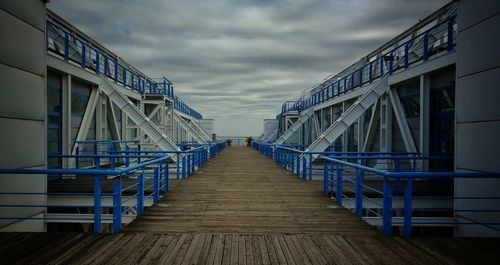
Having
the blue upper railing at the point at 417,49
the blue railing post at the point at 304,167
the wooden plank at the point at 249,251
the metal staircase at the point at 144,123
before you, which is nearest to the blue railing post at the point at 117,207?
the wooden plank at the point at 249,251

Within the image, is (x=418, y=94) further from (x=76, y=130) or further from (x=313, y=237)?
(x=76, y=130)

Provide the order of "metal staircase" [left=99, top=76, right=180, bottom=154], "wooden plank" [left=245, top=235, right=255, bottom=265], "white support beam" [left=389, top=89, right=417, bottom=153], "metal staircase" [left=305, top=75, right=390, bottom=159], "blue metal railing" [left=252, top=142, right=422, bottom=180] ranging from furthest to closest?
"metal staircase" [left=99, top=76, right=180, bottom=154] → "metal staircase" [left=305, top=75, right=390, bottom=159] → "white support beam" [left=389, top=89, right=417, bottom=153] → "blue metal railing" [left=252, top=142, right=422, bottom=180] → "wooden plank" [left=245, top=235, right=255, bottom=265]

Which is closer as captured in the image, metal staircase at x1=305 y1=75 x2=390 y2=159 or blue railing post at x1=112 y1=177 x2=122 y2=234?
blue railing post at x1=112 y1=177 x2=122 y2=234

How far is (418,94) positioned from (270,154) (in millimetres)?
12845

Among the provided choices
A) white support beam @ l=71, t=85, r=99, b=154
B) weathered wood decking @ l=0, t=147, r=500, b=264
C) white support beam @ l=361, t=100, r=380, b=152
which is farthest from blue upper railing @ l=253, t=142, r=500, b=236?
white support beam @ l=71, t=85, r=99, b=154

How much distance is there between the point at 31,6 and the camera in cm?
625

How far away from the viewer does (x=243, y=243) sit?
15.3ft

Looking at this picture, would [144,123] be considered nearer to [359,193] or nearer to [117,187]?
[117,187]

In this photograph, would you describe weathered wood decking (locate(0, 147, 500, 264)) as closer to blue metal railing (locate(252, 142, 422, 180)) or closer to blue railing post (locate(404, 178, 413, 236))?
blue railing post (locate(404, 178, 413, 236))

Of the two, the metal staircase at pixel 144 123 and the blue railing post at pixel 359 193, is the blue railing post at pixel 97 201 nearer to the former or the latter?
the blue railing post at pixel 359 193

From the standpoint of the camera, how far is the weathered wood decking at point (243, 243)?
405 centimetres

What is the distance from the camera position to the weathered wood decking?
4.05 meters

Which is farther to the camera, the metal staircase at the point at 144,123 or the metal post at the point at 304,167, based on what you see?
the metal staircase at the point at 144,123

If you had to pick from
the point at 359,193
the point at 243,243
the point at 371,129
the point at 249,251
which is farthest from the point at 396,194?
the point at 371,129
